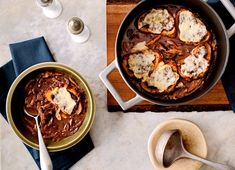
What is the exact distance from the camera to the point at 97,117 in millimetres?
1596

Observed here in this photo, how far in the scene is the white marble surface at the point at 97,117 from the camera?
1.59 meters

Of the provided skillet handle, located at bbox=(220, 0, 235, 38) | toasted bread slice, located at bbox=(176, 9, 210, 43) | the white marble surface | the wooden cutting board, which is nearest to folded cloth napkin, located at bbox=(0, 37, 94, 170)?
the white marble surface

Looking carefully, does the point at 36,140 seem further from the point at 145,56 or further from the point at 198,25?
the point at 198,25

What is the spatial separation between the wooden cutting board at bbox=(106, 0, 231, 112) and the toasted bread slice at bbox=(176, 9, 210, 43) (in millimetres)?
167

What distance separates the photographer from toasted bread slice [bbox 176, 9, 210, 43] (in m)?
1.53

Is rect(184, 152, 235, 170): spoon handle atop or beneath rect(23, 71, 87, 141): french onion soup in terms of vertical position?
beneath

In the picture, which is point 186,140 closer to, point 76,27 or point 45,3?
point 76,27

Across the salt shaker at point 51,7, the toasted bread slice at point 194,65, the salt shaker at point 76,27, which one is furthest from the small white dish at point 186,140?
the salt shaker at point 51,7

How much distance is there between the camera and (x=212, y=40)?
155cm

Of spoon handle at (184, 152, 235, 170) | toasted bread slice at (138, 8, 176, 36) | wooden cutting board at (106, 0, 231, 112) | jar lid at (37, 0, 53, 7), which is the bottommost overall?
spoon handle at (184, 152, 235, 170)

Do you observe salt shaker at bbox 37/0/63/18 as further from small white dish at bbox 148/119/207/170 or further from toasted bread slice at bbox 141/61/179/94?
small white dish at bbox 148/119/207/170

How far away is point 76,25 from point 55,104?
0.26m

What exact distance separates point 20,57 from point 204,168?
700 millimetres

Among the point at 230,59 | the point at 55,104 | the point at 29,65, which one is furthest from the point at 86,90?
the point at 230,59
